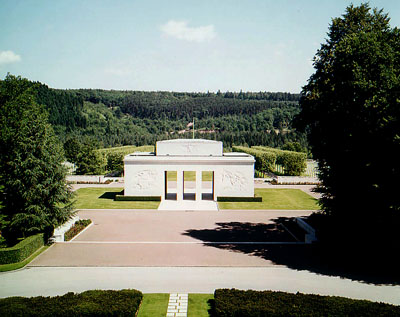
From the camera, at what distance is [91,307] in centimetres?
1313

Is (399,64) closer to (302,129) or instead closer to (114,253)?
(302,129)

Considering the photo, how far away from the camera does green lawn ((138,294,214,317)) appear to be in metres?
14.2

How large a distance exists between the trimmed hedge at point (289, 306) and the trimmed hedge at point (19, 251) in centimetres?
1304

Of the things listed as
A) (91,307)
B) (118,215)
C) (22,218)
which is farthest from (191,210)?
(91,307)

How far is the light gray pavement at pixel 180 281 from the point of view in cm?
1659

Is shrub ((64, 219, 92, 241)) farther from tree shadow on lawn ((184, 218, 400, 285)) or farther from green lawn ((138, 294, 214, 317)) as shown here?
green lawn ((138, 294, 214, 317))

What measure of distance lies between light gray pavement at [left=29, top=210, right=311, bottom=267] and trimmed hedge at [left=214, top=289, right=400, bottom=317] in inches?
242

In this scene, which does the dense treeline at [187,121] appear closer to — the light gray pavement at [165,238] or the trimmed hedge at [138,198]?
the trimmed hedge at [138,198]

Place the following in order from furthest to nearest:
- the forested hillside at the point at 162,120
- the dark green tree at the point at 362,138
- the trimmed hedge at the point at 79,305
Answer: the forested hillside at the point at 162,120 < the dark green tree at the point at 362,138 < the trimmed hedge at the point at 79,305

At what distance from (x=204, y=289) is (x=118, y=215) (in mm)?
17938

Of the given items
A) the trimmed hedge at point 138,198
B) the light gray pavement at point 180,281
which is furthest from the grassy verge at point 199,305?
the trimmed hedge at point 138,198

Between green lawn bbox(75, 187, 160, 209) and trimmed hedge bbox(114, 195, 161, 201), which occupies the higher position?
trimmed hedge bbox(114, 195, 161, 201)

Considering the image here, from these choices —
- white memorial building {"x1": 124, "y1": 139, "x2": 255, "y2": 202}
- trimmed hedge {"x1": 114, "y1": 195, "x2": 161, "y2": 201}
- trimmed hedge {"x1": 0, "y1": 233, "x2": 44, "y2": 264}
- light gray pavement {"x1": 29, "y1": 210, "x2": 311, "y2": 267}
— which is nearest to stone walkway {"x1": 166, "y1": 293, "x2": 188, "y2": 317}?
→ light gray pavement {"x1": 29, "y1": 210, "x2": 311, "y2": 267}

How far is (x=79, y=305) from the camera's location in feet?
43.6
